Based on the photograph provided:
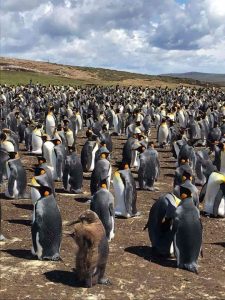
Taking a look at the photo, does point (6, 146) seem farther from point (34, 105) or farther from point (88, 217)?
point (34, 105)

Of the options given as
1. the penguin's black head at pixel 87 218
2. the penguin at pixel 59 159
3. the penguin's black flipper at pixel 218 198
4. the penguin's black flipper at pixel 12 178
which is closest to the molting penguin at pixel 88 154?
the penguin at pixel 59 159

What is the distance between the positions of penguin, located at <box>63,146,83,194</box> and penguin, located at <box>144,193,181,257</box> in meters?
5.24

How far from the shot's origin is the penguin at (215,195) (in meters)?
12.4

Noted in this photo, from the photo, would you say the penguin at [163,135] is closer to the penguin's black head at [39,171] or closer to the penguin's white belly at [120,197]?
the penguin's white belly at [120,197]

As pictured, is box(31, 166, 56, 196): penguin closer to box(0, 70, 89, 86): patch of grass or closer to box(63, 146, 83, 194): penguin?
box(63, 146, 83, 194): penguin

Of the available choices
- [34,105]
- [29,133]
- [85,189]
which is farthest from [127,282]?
[34,105]

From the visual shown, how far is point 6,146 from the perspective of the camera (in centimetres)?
1677

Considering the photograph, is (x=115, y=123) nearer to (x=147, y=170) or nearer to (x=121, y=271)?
(x=147, y=170)

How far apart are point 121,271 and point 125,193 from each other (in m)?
3.37

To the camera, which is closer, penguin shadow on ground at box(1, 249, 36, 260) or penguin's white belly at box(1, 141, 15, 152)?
penguin shadow on ground at box(1, 249, 36, 260)

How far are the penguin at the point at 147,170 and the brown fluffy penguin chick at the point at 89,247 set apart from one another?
7675 mm

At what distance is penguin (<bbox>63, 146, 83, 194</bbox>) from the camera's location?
1466 centimetres

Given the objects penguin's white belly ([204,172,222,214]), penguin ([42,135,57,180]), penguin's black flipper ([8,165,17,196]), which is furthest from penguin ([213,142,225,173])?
penguin's black flipper ([8,165,17,196])

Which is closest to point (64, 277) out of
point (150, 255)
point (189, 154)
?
point (150, 255)
